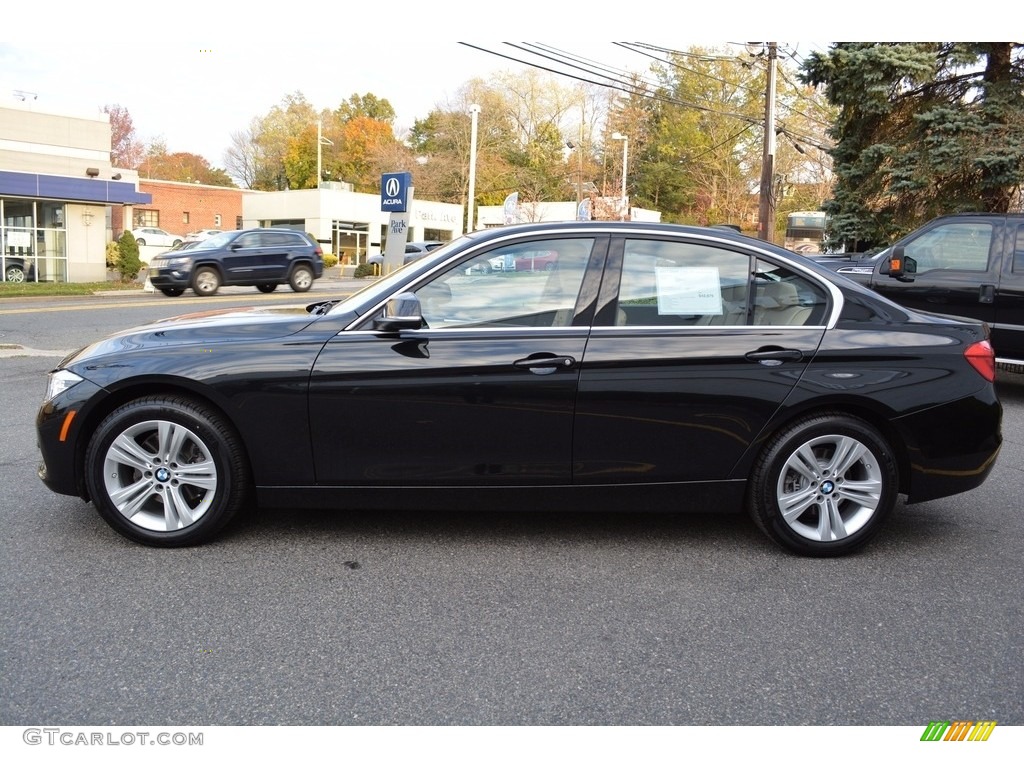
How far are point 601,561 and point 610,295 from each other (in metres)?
1.31

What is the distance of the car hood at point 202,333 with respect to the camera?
4.12 metres

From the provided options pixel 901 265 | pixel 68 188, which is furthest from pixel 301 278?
pixel 901 265

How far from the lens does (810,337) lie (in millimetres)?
4199

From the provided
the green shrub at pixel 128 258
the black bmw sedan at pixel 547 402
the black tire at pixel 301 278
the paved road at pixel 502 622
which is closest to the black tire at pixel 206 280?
the black tire at pixel 301 278

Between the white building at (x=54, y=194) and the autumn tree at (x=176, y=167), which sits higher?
the autumn tree at (x=176, y=167)

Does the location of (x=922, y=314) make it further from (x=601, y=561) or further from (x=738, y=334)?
(x=601, y=561)

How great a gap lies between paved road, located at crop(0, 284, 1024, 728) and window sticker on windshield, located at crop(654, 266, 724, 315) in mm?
1229

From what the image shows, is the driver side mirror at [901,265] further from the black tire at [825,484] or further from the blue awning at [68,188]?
the blue awning at [68,188]

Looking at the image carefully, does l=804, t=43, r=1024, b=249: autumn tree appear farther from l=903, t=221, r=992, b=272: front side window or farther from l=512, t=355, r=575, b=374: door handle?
l=512, t=355, r=575, b=374: door handle

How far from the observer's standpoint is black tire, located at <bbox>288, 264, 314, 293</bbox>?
78.3ft

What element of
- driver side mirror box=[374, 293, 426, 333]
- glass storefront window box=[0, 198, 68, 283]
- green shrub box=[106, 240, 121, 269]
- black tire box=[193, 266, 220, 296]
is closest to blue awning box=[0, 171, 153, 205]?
glass storefront window box=[0, 198, 68, 283]

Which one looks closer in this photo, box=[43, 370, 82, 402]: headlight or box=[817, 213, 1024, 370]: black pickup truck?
box=[43, 370, 82, 402]: headlight

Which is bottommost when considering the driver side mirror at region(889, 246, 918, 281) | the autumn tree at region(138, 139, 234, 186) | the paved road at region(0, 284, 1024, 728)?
the paved road at region(0, 284, 1024, 728)

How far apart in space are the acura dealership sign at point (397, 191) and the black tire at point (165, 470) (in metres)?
11.2
